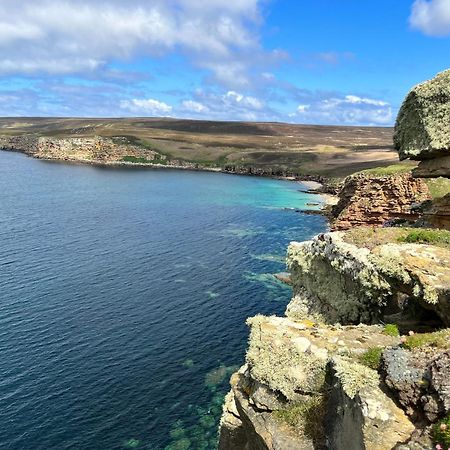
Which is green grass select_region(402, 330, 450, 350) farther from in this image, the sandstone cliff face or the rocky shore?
the sandstone cliff face

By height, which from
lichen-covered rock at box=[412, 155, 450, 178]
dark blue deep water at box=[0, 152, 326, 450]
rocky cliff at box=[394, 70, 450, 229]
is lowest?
dark blue deep water at box=[0, 152, 326, 450]

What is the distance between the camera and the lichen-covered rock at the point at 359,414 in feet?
41.8

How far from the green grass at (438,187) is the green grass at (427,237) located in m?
50.2

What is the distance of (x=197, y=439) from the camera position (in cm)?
3369

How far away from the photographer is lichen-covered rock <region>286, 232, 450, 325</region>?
19.2 meters

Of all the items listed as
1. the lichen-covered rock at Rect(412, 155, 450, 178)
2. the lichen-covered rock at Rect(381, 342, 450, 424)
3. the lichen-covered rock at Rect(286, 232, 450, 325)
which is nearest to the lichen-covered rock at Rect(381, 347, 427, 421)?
the lichen-covered rock at Rect(381, 342, 450, 424)

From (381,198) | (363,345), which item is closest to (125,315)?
(363,345)

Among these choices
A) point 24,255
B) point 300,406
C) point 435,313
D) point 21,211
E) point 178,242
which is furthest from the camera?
point 21,211

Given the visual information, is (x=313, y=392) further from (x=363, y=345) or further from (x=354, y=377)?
(x=354, y=377)

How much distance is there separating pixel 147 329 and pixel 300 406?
3348 cm

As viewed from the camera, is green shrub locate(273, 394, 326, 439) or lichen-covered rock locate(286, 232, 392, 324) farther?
lichen-covered rock locate(286, 232, 392, 324)

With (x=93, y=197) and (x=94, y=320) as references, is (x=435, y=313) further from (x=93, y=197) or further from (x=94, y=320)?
(x=93, y=197)

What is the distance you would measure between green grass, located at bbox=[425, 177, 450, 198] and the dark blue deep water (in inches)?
1076

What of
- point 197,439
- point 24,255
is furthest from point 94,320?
point 24,255
